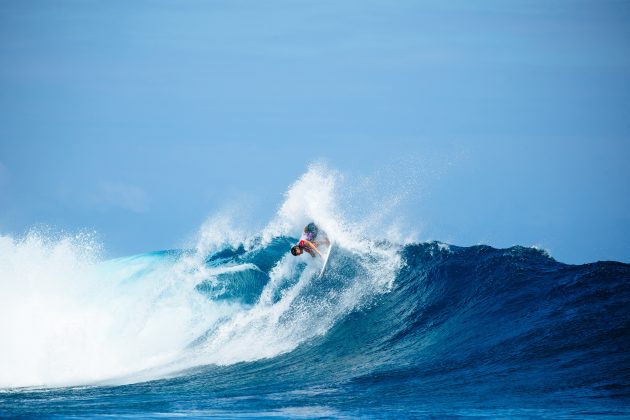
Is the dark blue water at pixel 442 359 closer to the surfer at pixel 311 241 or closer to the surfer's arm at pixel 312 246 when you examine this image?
the surfer's arm at pixel 312 246

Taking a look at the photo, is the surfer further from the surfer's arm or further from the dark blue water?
the dark blue water

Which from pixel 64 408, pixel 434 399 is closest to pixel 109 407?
pixel 64 408

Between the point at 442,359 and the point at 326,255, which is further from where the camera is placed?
the point at 326,255

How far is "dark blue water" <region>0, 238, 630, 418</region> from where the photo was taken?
8.80m

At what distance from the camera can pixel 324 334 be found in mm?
13617

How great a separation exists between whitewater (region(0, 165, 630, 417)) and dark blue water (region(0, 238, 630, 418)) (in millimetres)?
38

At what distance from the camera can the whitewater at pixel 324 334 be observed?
9266 mm

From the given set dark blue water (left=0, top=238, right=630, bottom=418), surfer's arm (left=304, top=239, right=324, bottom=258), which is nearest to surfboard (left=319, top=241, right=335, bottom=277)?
surfer's arm (left=304, top=239, right=324, bottom=258)

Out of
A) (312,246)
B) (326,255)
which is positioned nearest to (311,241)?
(312,246)

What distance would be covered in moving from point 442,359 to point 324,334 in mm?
2850

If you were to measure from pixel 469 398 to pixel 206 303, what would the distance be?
834 cm

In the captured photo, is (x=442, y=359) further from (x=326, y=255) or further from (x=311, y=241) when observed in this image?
(x=311, y=241)

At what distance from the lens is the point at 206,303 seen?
16188 mm

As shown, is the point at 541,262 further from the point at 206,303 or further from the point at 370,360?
the point at 206,303
